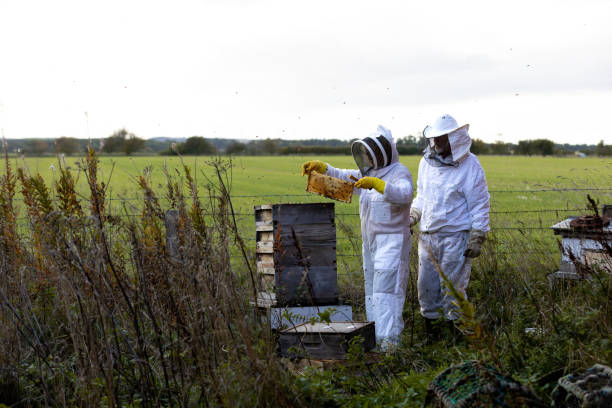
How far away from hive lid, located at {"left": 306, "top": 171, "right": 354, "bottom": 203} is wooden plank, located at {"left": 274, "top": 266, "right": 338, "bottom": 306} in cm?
71

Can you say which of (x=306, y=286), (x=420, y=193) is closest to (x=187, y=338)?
(x=306, y=286)

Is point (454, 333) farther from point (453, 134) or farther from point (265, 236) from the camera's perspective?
point (265, 236)

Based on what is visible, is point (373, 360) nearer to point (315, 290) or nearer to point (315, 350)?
point (315, 350)

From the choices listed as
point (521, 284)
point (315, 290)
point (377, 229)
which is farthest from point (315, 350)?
point (521, 284)

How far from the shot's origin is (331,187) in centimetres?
550

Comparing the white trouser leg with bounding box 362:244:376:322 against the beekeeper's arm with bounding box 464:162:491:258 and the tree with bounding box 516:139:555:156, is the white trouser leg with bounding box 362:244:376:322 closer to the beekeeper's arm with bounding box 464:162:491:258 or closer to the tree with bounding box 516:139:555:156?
the beekeeper's arm with bounding box 464:162:491:258

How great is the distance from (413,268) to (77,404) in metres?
4.08

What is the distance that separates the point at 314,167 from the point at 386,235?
1165 mm

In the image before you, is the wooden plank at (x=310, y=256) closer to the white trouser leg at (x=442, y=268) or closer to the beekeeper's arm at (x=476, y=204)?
the white trouser leg at (x=442, y=268)

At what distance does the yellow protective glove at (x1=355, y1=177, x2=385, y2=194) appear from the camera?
504 cm

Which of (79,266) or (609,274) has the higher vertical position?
(79,266)

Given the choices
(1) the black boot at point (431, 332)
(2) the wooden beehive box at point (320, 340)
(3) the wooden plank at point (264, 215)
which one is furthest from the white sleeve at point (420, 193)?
(2) the wooden beehive box at point (320, 340)

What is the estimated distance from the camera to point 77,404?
3359mm

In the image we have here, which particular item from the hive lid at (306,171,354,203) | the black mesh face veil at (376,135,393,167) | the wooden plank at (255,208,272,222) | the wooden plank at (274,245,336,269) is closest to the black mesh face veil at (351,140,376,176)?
the black mesh face veil at (376,135,393,167)
